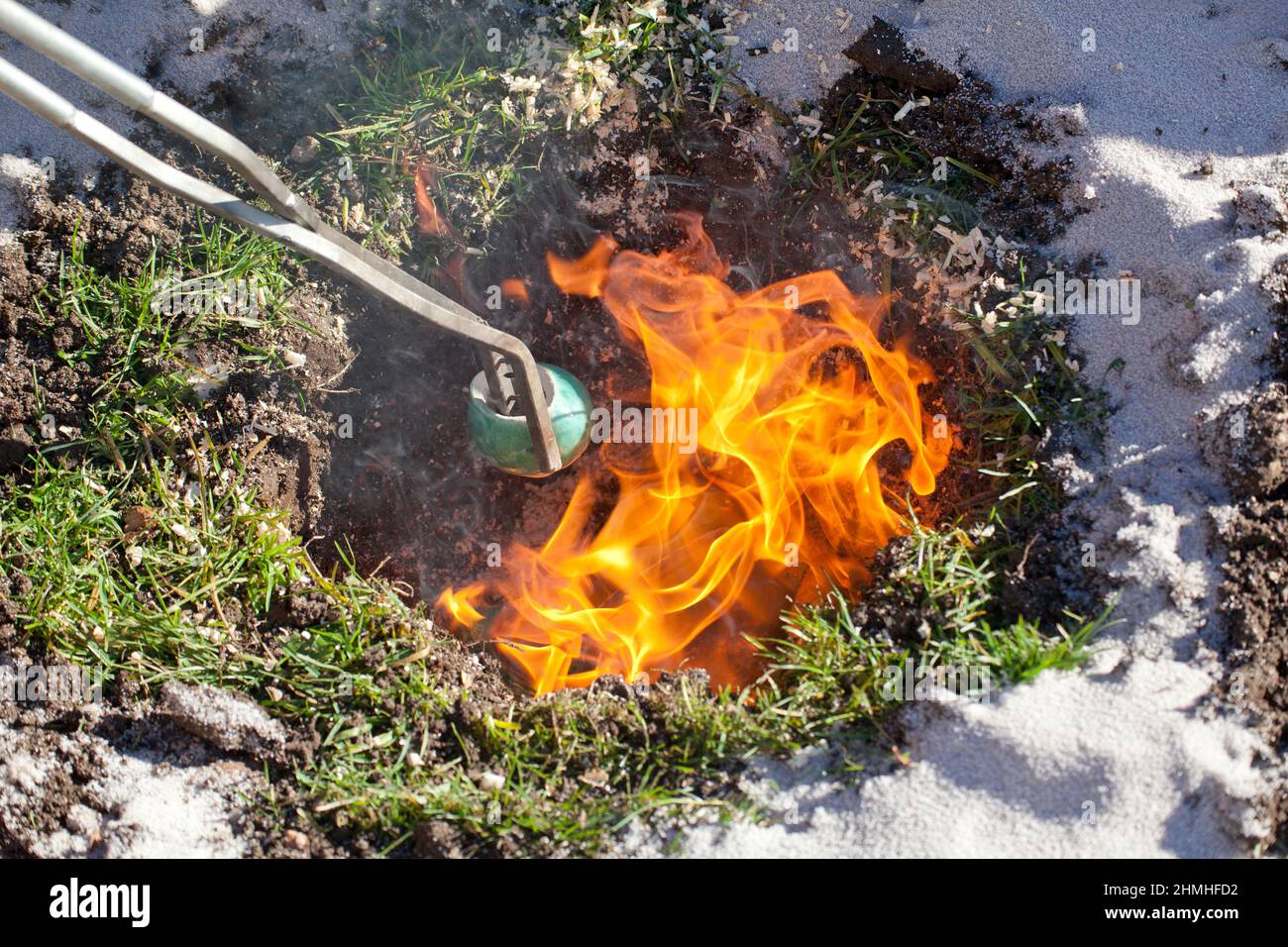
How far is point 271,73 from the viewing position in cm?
399

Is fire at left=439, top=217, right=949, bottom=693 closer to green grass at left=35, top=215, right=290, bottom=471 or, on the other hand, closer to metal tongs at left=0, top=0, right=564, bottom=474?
metal tongs at left=0, top=0, right=564, bottom=474

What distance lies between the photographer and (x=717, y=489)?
4.18 metres

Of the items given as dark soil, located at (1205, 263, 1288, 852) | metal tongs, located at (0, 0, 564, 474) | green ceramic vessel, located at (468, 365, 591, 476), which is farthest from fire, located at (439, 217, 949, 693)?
dark soil, located at (1205, 263, 1288, 852)

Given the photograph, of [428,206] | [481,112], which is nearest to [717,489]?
[428,206]

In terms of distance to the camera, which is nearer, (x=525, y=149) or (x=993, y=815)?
(x=993, y=815)

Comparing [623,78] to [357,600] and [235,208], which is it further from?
[357,600]

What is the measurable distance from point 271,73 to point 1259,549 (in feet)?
12.1

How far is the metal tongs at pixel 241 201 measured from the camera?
223 centimetres

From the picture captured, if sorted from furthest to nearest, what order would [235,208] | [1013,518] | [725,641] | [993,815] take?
1. [725,641]
2. [1013,518]
3. [993,815]
4. [235,208]

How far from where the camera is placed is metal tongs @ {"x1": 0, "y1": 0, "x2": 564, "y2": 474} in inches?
87.7

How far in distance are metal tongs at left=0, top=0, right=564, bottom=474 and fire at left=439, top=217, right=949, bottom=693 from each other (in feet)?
1.95

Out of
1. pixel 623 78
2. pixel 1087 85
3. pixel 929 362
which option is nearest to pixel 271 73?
pixel 623 78

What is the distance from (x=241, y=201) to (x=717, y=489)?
6.99 feet

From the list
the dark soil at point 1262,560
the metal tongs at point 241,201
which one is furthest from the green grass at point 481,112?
the dark soil at point 1262,560
